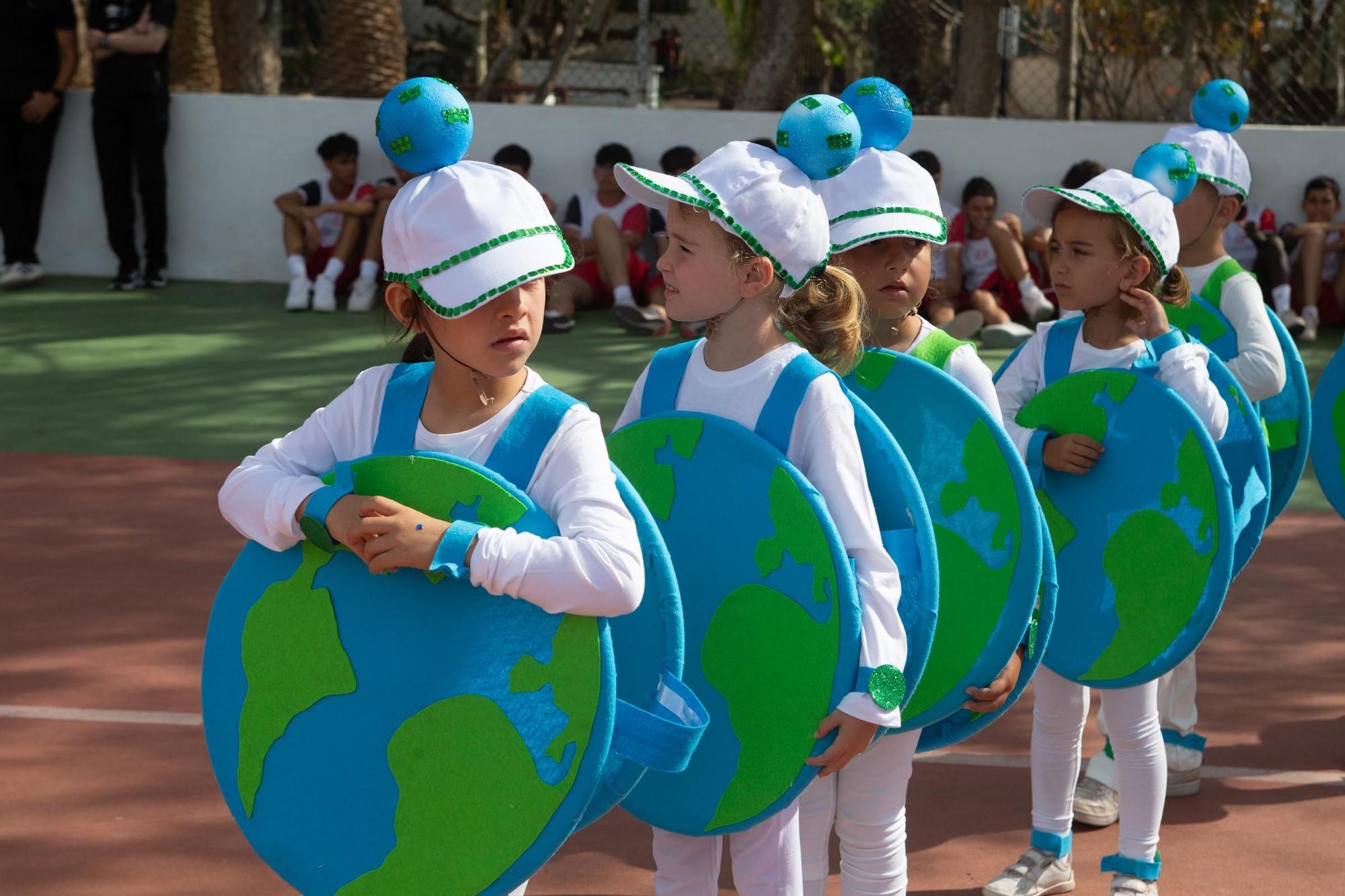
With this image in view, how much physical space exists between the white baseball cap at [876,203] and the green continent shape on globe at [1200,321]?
1.46 m

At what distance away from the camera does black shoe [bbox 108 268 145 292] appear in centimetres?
1227

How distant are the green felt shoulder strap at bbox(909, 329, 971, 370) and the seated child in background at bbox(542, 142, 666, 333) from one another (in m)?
8.10

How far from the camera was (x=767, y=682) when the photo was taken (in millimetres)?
2717

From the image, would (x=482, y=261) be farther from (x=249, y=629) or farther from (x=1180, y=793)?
(x=1180, y=793)

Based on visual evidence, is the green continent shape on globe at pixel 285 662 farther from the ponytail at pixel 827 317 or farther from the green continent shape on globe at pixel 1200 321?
the green continent shape on globe at pixel 1200 321

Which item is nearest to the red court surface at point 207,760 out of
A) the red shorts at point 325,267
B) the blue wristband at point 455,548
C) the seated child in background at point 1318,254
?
the blue wristband at point 455,548

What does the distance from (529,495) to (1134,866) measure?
6.55 ft

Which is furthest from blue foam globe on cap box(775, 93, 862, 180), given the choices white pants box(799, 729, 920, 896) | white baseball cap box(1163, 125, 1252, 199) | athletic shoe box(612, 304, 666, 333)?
athletic shoe box(612, 304, 666, 333)

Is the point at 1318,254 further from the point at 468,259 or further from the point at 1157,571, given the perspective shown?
the point at 468,259

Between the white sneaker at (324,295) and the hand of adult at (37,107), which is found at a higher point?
the hand of adult at (37,107)

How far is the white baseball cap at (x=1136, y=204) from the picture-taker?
3.78 m

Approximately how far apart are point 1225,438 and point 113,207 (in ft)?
32.4

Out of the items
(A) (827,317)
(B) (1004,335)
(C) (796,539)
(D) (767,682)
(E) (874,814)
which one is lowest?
(B) (1004,335)


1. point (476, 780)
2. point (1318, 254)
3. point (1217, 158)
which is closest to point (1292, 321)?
point (1318, 254)
